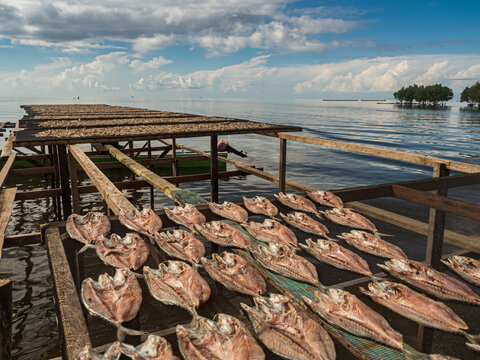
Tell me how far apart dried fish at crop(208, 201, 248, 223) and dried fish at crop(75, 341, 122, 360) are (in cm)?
201

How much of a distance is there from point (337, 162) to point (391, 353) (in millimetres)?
32547

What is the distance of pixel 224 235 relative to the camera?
3039mm

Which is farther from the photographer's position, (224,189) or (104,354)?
(224,189)

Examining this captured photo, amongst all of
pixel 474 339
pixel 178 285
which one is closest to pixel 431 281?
pixel 474 339

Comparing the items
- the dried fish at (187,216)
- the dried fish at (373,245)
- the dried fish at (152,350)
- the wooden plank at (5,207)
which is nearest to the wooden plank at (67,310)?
the dried fish at (152,350)

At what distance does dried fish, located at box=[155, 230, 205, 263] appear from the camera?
272 centimetres

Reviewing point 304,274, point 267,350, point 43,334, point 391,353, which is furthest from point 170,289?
point 43,334

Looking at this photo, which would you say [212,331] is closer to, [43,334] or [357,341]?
[357,341]

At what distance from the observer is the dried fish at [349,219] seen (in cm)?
371

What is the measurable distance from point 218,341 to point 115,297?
820 millimetres

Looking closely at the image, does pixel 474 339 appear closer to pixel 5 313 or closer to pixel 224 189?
pixel 5 313

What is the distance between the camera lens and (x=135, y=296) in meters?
2.16

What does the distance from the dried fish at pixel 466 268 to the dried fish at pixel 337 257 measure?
70 centimetres

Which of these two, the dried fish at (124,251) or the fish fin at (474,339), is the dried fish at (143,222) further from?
the fish fin at (474,339)
